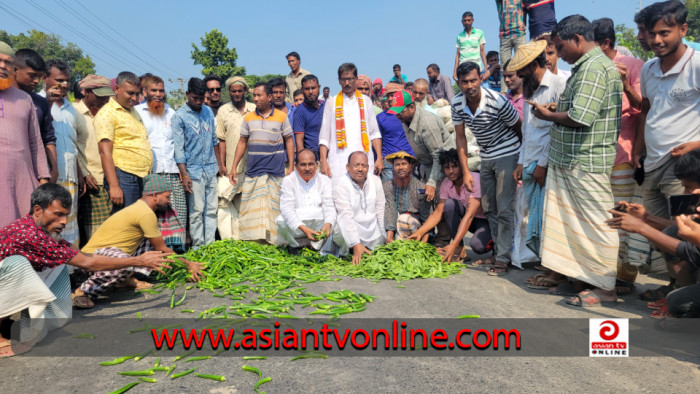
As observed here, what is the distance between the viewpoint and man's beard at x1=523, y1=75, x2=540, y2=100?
5152 millimetres

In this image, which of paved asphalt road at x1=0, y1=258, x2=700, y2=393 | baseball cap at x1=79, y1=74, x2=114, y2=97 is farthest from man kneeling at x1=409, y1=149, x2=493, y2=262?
baseball cap at x1=79, y1=74, x2=114, y2=97

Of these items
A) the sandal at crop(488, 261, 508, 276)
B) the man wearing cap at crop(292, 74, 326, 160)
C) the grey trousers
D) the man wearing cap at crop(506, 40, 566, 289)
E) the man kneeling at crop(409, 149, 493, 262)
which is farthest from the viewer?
the man wearing cap at crop(292, 74, 326, 160)

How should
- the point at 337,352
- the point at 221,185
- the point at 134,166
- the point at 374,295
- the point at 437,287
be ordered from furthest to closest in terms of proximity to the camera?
1. the point at 221,185
2. the point at 134,166
3. the point at 437,287
4. the point at 374,295
5. the point at 337,352

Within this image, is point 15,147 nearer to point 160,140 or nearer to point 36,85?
point 36,85

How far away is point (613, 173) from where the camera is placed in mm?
4797

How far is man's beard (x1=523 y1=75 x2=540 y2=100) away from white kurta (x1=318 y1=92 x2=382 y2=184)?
236 cm

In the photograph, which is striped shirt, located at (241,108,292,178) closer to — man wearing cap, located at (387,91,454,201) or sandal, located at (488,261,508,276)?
man wearing cap, located at (387,91,454,201)

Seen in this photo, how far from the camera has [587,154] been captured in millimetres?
4488

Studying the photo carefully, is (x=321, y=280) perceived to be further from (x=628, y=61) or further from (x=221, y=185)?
Answer: (x=628, y=61)

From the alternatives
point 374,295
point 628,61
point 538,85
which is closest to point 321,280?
point 374,295

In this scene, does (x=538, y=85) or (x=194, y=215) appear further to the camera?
(x=194, y=215)

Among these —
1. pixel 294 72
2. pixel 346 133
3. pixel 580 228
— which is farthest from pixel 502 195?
pixel 294 72

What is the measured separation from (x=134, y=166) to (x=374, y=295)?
356 cm

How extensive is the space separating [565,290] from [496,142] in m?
1.96
